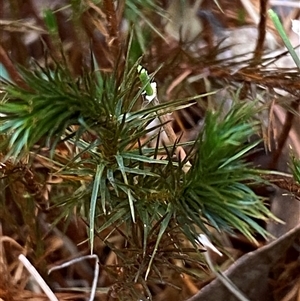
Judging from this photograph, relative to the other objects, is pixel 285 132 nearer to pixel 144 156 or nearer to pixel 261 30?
pixel 261 30

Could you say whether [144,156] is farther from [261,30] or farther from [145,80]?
[261,30]

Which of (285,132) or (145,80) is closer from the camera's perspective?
(145,80)

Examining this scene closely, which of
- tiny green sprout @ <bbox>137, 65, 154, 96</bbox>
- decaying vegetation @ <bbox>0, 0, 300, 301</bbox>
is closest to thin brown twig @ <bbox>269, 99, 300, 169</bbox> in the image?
decaying vegetation @ <bbox>0, 0, 300, 301</bbox>

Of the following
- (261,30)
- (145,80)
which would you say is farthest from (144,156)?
(261,30)

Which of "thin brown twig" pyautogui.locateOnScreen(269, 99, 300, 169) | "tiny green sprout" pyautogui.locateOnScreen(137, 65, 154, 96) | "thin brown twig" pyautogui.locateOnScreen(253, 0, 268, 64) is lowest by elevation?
"thin brown twig" pyautogui.locateOnScreen(269, 99, 300, 169)

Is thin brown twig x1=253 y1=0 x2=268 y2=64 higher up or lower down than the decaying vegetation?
higher up

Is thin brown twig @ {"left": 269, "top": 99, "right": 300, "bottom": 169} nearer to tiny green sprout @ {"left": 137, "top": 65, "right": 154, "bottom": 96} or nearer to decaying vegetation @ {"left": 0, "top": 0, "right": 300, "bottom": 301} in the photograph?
decaying vegetation @ {"left": 0, "top": 0, "right": 300, "bottom": 301}

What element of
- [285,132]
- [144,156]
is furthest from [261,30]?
[144,156]

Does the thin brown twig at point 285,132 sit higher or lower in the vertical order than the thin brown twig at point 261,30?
lower

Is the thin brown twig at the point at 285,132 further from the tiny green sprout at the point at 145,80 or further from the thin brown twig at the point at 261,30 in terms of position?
the tiny green sprout at the point at 145,80

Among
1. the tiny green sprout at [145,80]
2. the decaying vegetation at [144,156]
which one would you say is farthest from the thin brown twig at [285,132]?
the tiny green sprout at [145,80]

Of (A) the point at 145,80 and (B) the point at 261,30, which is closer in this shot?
(A) the point at 145,80

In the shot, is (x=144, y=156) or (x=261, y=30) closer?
(x=144, y=156)
